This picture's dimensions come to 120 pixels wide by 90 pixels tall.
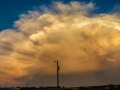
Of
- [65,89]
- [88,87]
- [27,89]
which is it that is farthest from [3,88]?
[88,87]

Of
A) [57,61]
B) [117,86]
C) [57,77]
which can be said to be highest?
[57,61]

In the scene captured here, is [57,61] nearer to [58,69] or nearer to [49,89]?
[58,69]

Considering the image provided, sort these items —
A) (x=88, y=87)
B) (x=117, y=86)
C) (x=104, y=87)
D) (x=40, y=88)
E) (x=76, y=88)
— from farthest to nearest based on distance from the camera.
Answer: (x=40, y=88) → (x=76, y=88) → (x=88, y=87) → (x=104, y=87) → (x=117, y=86)

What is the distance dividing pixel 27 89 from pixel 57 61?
625 inches

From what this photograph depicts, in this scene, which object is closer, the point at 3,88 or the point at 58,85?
the point at 58,85

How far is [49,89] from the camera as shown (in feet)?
242

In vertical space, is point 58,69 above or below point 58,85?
above

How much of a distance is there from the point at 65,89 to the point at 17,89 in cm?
3026

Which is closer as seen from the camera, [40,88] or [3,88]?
[40,88]

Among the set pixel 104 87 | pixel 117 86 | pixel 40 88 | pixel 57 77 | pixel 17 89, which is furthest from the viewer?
pixel 17 89

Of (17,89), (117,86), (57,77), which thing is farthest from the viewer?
(17,89)

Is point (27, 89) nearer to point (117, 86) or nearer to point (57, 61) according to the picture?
point (57, 61)

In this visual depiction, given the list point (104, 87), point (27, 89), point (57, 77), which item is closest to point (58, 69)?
point (57, 77)

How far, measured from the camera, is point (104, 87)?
52875 millimetres
